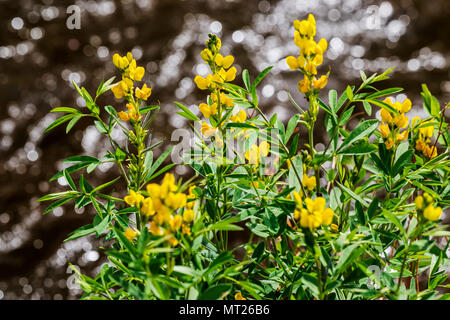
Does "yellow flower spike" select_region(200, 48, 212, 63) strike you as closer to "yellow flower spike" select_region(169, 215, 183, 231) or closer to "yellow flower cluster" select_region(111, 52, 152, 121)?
"yellow flower cluster" select_region(111, 52, 152, 121)

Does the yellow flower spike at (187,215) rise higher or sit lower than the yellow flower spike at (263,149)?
lower

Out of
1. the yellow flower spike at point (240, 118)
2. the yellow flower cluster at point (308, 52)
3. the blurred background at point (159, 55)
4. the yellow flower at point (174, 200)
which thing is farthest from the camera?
the blurred background at point (159, 55)

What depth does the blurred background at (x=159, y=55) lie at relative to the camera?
5.13 ft

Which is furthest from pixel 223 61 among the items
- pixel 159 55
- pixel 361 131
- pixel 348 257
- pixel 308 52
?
pixel 159 55

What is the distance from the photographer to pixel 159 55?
1.63 m

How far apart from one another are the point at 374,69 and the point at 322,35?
9.5 inches

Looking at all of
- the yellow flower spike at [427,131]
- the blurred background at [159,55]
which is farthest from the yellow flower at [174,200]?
the blurred background at [159,55]

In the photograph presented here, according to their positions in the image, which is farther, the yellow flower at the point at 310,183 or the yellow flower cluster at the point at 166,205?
the yellow flower at the point at 310,183

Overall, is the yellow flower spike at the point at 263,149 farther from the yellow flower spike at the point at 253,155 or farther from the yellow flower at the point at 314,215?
the yellow flower at the point at 314,215

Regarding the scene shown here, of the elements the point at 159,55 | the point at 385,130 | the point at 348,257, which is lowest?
the point at 348,257

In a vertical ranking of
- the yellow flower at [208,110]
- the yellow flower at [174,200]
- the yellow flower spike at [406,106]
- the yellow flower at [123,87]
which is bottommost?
the yellow flower at [174,200]

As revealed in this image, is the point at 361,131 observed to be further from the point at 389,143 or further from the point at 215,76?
the point at 215,76

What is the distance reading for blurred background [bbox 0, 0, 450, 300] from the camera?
1.56 metres

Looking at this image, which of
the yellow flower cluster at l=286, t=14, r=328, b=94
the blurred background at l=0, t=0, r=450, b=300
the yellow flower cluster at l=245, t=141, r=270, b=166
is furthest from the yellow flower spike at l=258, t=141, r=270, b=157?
the blurred background at l=0, t=0, r=450, b=300
